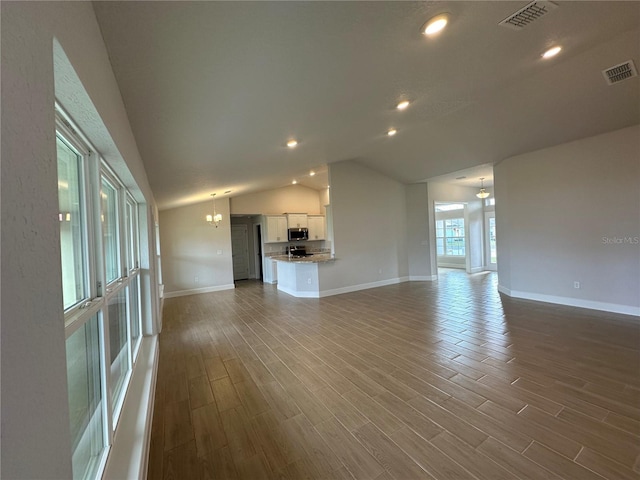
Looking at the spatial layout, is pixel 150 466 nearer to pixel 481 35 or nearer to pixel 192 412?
pixel 192 412

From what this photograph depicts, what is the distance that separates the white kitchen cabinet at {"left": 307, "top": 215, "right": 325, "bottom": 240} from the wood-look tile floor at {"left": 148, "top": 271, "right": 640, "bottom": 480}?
5391 mm

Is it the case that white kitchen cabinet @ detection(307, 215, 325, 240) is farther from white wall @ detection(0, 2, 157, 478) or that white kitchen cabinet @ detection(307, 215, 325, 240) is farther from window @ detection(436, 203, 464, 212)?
white wall @ detection(0, 2, 157, 478)

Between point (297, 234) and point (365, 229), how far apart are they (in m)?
2.74

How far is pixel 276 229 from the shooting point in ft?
29.3

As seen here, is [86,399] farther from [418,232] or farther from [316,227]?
[316,227]

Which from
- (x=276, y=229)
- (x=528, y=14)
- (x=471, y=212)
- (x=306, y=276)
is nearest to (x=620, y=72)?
(x=528, y=14)

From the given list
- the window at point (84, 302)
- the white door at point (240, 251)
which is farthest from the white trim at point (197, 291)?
the window at point (84, 302)

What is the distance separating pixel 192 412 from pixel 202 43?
271cm

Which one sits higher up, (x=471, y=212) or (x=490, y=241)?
(x=471, y=212)

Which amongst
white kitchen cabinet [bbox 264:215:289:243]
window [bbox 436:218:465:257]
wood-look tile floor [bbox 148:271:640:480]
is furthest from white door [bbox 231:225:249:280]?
window [bbox 436:218:465:257]

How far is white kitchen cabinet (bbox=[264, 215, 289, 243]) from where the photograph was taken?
346 inches

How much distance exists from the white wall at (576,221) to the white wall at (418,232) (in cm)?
223

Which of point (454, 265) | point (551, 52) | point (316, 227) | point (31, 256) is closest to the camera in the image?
point (31, 256)

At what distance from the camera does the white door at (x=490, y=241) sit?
9422 mm
